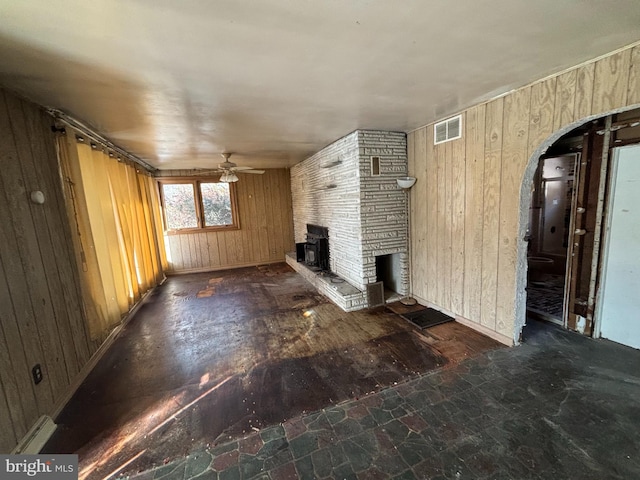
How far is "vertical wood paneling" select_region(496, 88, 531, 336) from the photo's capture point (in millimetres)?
2301

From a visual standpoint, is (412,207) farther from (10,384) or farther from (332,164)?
(10,384)

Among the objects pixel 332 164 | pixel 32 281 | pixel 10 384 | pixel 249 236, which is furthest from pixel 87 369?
pixel 249 236

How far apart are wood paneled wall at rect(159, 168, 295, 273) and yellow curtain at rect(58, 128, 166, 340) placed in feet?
5.59

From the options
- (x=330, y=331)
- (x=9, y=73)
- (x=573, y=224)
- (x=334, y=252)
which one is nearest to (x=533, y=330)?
(x=573, y=224)

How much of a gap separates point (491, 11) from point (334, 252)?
359cm

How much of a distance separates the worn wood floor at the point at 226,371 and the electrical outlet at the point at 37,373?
36cm

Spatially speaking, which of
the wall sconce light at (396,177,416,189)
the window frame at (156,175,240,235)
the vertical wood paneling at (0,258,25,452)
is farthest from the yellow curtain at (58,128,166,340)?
the wall sconce light at (396,177,416,189)

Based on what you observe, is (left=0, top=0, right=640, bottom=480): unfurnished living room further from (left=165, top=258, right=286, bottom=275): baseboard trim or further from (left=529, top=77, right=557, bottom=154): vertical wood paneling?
(left=165, top=258, right=286, bottom=275): baseboard trim

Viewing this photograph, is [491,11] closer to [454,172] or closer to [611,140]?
[454,172]

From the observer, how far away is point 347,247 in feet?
13.2

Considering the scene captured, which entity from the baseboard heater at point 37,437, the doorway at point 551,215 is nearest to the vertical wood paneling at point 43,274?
the baseboard heater at point 37,437

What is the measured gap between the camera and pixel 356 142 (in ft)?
11.3

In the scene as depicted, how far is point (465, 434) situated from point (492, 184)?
2.14 metres

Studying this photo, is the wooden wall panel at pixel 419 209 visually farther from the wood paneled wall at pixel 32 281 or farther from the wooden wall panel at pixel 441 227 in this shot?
the wood paneled wall at pixel 32 281
